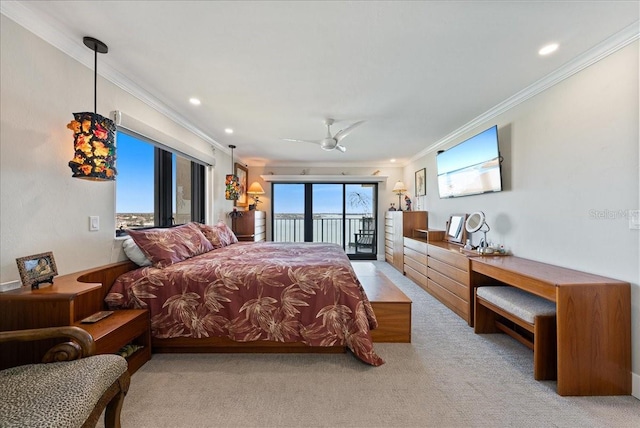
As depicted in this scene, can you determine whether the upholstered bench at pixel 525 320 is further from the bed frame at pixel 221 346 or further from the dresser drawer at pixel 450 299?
the bed frame at pixel 221 346

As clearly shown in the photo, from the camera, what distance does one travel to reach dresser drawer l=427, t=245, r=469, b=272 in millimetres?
2959

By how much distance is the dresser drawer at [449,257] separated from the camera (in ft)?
9.71

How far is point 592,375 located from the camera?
1749mm

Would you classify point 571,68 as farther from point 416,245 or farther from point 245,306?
point 245,306

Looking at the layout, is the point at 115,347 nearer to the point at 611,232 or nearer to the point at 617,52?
the point at 611,232

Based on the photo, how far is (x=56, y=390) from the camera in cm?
107

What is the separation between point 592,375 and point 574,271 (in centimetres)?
74

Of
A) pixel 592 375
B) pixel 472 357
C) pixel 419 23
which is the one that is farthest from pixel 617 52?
pixel 472 357

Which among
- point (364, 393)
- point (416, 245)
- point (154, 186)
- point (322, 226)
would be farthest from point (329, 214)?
point (364, 393)

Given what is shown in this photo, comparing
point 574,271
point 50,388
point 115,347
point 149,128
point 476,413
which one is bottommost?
point 476,413

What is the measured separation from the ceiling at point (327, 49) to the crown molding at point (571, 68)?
0.09 ft

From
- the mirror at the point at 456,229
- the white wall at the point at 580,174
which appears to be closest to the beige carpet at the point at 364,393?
the white wall at the point at 580,174

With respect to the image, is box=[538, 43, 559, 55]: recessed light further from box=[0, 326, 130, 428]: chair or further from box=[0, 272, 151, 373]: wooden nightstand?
box=[0, 272, 151, 373]: wooden nightstand

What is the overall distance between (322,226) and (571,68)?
529 cm
